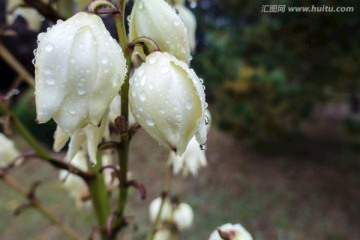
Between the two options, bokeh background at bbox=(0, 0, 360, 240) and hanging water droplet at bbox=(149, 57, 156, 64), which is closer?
Answer: hanging water droplet at bbox=(149, 57, 156, 64)

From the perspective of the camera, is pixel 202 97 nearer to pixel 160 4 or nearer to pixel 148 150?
pixel 160 4

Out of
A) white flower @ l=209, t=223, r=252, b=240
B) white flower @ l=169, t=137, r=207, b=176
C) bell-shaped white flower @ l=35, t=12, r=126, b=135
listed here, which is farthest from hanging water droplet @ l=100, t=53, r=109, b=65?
white flower @ l=169, t=137, r=207, b=176

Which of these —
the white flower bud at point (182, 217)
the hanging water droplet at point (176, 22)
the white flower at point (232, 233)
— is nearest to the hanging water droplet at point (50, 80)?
the hanging water droplet at point (176, 22)

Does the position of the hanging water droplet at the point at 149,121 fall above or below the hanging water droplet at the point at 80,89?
below

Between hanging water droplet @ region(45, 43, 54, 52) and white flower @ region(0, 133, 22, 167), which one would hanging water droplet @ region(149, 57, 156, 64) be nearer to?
hanging water droplet @ region(45, 43, 54, 52)

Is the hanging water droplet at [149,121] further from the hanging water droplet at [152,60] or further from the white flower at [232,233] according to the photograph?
the white flower at [232,233]

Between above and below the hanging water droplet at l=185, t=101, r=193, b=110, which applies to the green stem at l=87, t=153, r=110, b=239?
below

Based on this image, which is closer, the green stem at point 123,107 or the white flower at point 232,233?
the green stem at point 123,107
